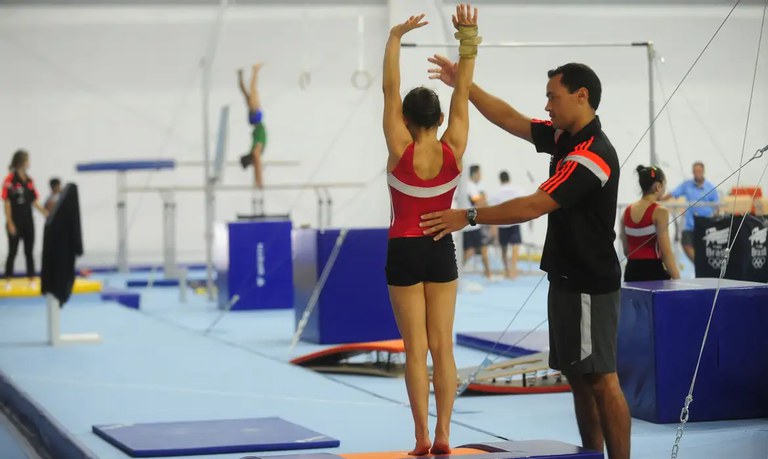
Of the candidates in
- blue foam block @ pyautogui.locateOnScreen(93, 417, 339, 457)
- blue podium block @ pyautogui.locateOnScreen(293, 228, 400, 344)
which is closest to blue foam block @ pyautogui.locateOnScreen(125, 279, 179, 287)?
blue podium block @ pyautogui.locateOnScreen(293, 228, 400, 344)

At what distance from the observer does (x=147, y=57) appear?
19797 mm

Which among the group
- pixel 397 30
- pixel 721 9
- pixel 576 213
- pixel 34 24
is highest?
pixel 34 24

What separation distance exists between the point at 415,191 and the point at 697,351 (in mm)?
2146

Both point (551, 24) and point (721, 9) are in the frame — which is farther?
point (551, 24)

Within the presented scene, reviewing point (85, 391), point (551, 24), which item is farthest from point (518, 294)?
point (85, 391)

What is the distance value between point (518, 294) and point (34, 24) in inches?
435

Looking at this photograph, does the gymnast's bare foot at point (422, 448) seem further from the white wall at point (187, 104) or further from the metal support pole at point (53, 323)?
the white wall at point (187, 104)

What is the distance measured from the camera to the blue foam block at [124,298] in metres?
12.1

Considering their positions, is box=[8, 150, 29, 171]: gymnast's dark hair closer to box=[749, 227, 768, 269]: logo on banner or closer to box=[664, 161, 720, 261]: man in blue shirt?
box=[664, 161, 720, 261]: man in blue shirt

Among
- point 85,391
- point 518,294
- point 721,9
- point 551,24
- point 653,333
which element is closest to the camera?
point 653,333

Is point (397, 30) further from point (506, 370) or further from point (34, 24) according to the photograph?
point (34, 24)

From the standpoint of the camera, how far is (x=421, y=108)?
364 cm

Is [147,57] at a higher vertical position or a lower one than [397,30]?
higher

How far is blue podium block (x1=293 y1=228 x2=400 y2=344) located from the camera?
27.8 feet
